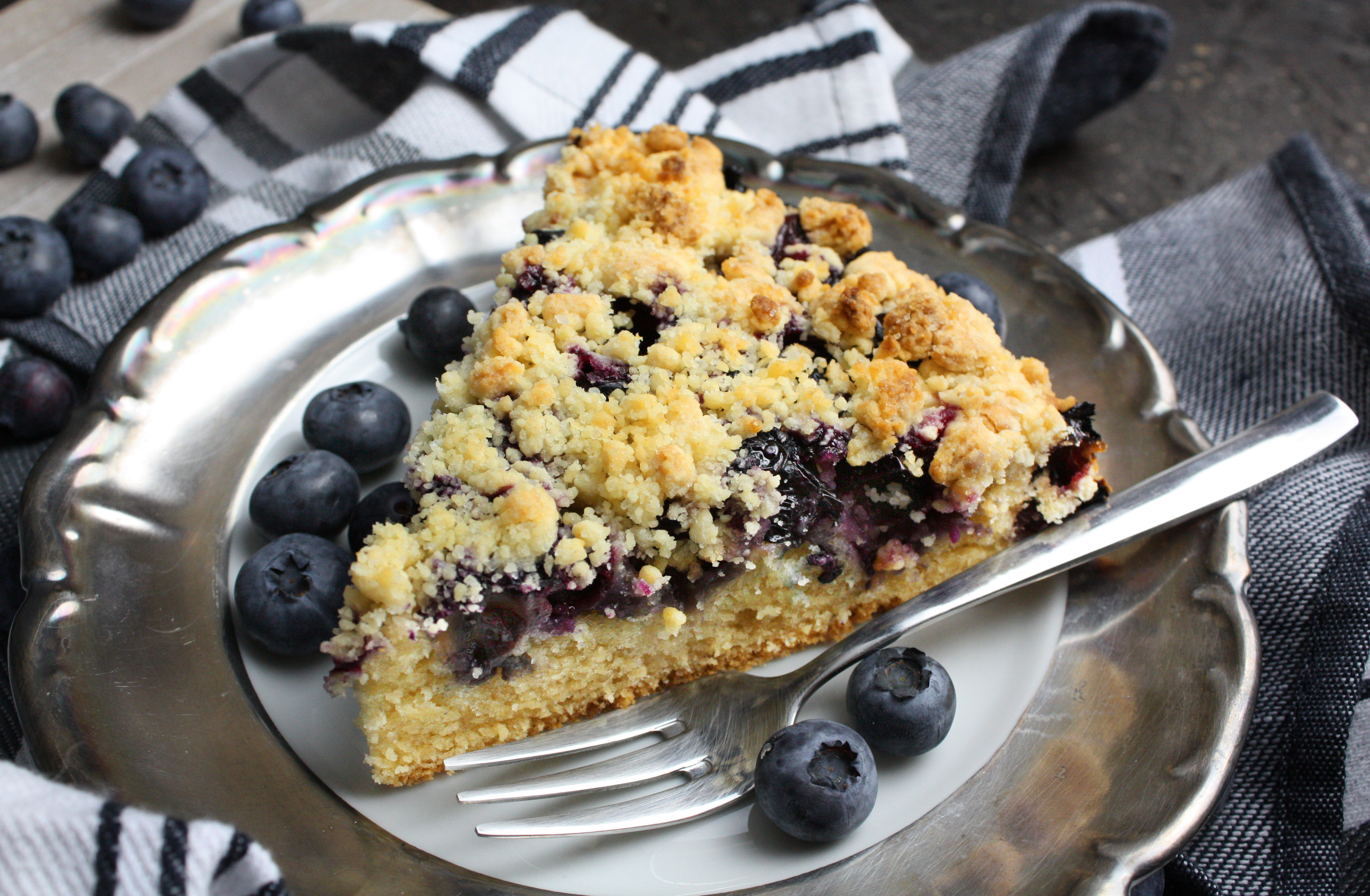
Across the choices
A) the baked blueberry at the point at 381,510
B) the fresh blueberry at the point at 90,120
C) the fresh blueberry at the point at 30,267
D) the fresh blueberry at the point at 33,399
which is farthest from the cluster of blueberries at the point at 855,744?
the fresh blueberry at the point at 90,120

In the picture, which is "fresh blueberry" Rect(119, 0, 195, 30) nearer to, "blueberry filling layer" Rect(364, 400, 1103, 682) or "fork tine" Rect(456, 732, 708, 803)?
"blueberry filling layer" Rect(364, 400, 1103, 682)

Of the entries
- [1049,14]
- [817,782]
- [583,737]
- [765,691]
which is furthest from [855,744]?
[1049,14]

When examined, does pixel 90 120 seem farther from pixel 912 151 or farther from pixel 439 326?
pixel 912 151

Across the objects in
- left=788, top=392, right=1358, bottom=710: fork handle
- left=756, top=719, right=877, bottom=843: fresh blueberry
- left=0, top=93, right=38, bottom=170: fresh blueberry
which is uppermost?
left=0, top=93, right=38, bottom=170: fresh blueberry

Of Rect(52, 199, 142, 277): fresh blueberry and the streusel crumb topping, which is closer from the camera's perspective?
the streusel crumb topping

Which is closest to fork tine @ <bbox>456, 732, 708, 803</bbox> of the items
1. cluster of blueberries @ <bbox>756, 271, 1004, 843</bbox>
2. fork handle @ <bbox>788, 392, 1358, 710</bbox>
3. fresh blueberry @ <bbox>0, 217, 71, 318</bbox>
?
cluster of blueberries @ <bbox>756, 271, 1004, 843</bbox>

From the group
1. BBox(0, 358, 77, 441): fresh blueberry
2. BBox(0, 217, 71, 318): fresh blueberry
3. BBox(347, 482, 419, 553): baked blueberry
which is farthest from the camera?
BBox(0, 217, 71, 318): fresh blueberry

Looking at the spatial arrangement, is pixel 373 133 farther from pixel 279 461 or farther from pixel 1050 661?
pixel 1050 661
